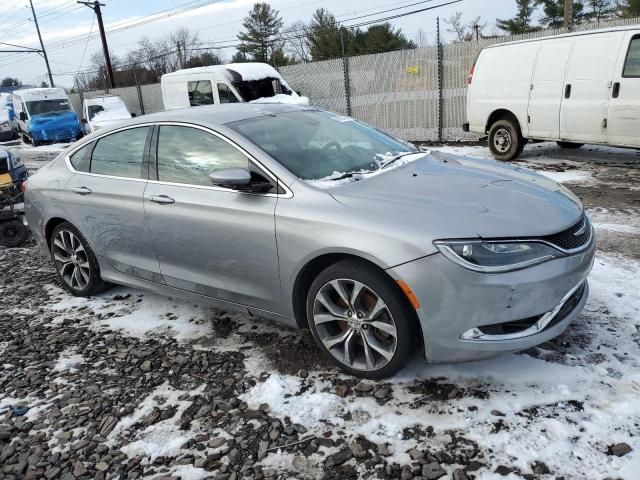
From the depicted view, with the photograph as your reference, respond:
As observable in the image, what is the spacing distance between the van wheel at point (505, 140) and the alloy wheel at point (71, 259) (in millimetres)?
7605

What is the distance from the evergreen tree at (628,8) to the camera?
3075 centimetres

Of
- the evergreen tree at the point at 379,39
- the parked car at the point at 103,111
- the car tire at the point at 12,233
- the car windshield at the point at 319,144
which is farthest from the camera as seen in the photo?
the evergreen tree at the point at 379,39

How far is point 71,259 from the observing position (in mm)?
4727

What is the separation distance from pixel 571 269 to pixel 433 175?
3.40 ft

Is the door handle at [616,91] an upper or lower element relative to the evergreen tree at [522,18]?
lower

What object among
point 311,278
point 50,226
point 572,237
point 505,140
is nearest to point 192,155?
point 311,278

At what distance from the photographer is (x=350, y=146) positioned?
3.85 meters

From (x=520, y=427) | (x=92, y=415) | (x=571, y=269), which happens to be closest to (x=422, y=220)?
(x=571, y=269)

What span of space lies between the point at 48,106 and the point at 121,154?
20.9 m

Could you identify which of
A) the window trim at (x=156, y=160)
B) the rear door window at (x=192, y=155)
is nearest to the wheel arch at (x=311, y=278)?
the window trim at (x=156, y=160)

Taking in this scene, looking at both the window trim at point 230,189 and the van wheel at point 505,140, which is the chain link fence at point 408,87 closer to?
the van wheel at point 505,140

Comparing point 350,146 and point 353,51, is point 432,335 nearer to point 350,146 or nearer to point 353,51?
point 350,146

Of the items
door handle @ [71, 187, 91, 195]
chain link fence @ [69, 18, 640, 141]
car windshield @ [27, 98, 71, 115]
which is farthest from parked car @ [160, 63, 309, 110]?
door handle @ [71, 187, 91, 195]

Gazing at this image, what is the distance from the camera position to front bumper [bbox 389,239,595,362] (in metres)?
2.63
